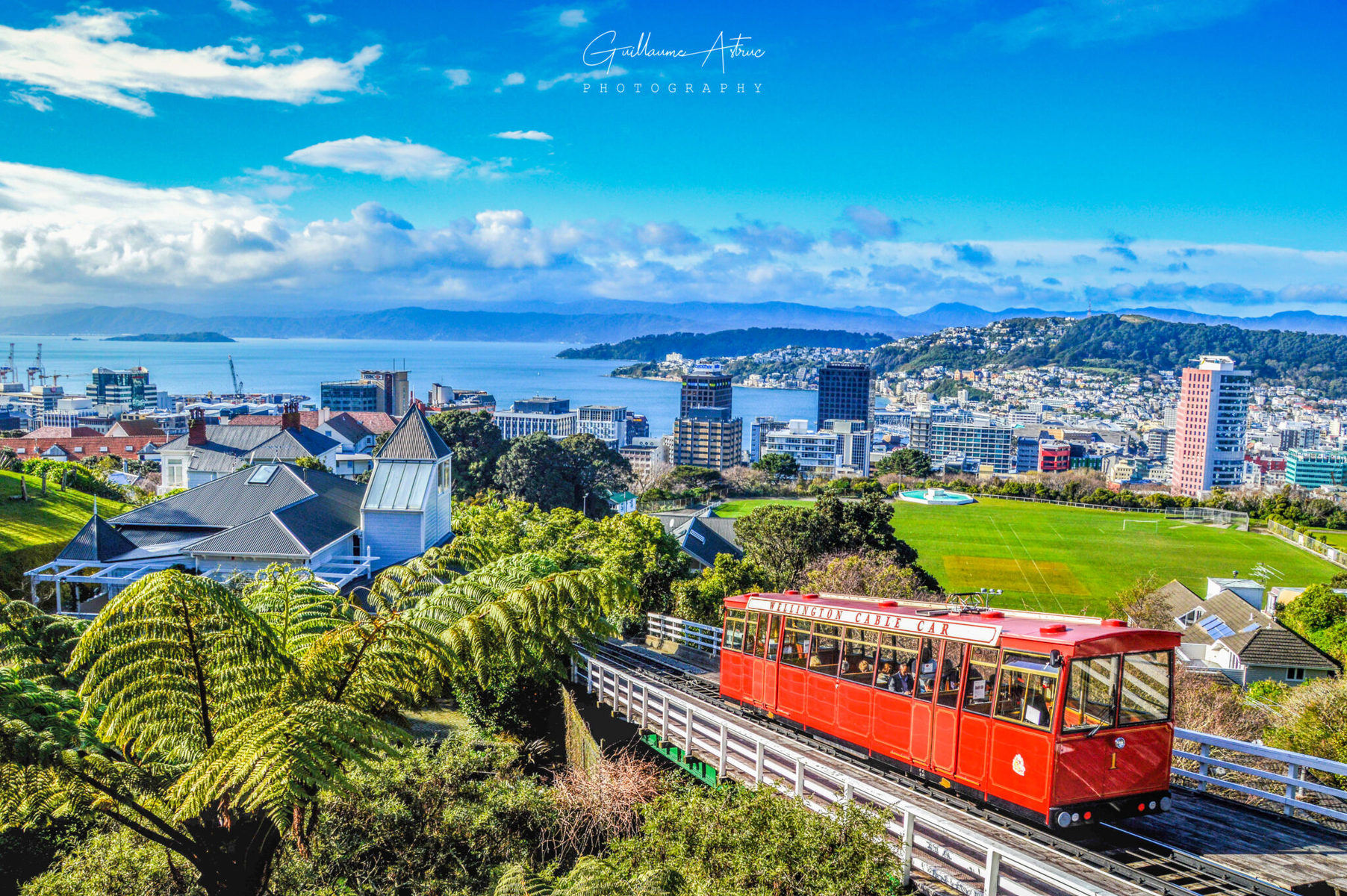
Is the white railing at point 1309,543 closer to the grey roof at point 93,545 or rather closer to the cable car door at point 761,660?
the cable car door at point 761,660

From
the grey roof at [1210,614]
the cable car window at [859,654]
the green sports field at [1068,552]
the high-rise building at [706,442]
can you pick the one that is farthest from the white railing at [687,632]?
the high-rise building at [706,442]

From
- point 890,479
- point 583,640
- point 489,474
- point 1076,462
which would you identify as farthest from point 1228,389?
point 583,640

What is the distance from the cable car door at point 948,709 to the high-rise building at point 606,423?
515ft

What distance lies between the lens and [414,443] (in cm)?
2578

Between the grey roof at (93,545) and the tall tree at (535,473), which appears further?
the tall tree at (535,473)

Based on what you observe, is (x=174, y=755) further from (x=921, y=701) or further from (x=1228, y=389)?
(x=1228, y=389)

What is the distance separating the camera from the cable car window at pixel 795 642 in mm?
11836

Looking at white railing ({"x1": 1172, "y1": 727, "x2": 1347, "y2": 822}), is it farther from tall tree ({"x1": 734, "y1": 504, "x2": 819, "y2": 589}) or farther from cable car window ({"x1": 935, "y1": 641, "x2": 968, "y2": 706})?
tall tree ({"x1": 734, "y1": 504, "x2": 819, "y2": 589})

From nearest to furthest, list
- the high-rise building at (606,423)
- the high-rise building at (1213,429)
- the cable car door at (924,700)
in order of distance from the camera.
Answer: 1. the cable car door at (924,700)
2. the high-rise building at (606,423)
3. the high-rise building at (1213,429)

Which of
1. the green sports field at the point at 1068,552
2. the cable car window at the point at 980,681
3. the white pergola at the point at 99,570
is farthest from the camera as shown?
the green sports field at the point at 1068,552

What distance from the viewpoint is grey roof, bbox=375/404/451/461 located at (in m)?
25.6

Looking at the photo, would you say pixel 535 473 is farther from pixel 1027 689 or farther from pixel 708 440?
pixel 708 440

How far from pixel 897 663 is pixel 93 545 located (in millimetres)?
20623

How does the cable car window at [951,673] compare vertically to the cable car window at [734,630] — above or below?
above
